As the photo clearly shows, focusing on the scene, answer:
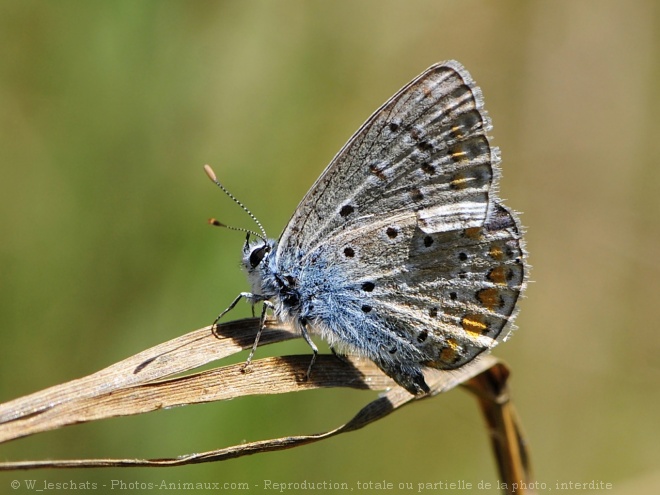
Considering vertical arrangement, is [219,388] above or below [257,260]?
below

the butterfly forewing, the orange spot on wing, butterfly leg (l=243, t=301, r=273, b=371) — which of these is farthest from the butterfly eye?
the orange spot on wing

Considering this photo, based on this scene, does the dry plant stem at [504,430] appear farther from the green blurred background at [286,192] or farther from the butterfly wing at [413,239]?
the green blurred background at [286,192]

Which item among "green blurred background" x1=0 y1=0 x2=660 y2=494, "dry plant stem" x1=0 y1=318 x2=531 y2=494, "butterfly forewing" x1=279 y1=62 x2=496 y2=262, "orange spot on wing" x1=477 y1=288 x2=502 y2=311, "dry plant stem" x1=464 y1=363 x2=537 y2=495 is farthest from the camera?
"green blurred background" x1=0 y1=0 x2=660 y2=494

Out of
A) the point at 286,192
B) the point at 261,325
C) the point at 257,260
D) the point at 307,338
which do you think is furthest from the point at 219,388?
the point at 286,192

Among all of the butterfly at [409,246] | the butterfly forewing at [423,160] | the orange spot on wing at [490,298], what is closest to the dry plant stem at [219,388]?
the butterfly at [409,246]

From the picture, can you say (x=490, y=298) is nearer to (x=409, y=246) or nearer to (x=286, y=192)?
(x=409, y=246)

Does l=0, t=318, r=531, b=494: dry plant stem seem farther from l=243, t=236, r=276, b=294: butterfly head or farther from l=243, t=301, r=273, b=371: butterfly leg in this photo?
l=243, t=236, r=276, b=294: butterfly head

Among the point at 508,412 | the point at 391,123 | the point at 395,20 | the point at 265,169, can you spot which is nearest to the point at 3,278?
the point at 265,169

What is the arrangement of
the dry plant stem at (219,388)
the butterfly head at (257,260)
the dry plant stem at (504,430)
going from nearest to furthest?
1. the dry plant stem at (219,388)
2. the dry plant stem at (504,430)
3. the butterfly head at (257,260)
